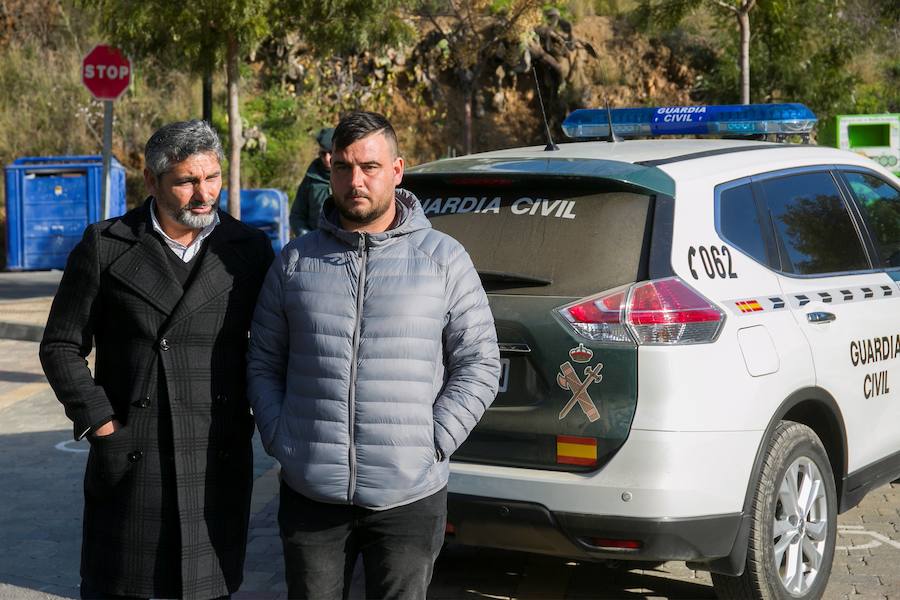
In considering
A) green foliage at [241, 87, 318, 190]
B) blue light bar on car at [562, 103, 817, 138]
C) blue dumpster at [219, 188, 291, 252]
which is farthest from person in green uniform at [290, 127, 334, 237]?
green foliage at [241, 87, 318, 190]

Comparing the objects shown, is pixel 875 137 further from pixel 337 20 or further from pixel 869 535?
pixel 869 535

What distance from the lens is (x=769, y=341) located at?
13.5 ft

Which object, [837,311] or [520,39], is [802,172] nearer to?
[837,311]

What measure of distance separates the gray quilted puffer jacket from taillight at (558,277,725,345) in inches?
33.0

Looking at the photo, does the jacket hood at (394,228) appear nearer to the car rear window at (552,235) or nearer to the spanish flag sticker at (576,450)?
the car rear window at (552,235)

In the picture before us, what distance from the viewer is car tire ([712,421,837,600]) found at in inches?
161

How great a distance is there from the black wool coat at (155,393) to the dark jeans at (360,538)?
9.3 inches

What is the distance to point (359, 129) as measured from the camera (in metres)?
3.01

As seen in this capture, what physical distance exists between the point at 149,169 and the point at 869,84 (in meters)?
24.2

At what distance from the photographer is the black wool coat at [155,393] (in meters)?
3.06

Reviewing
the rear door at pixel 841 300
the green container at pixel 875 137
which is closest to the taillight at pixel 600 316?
the rear door at pixel 841 300

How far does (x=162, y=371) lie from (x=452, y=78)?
78.5 ft

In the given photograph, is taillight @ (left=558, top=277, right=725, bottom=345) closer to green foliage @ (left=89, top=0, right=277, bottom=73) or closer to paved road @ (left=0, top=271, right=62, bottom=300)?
green foliage @ (left=89, top=0, right=277, bottom=73)

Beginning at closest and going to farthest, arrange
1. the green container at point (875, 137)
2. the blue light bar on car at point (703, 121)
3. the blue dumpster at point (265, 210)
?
the blue light bar on car at point (703, 121) → the green container at point (875, 137) → the blue dumpster at point (265, 210)
